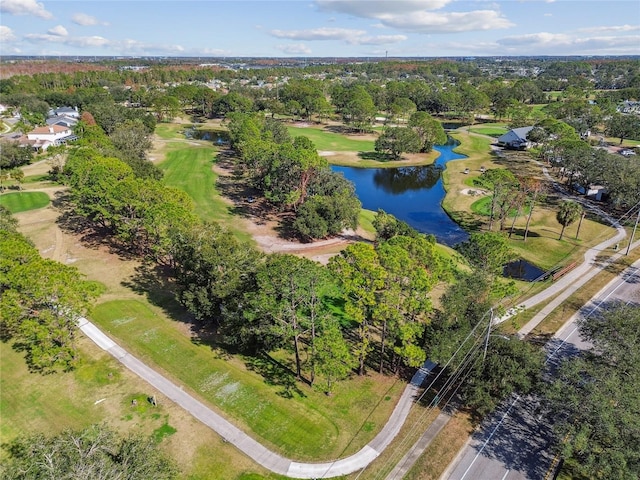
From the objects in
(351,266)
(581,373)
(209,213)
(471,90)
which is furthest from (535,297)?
(471,90)

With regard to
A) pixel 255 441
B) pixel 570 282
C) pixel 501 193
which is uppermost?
pixel 501 193

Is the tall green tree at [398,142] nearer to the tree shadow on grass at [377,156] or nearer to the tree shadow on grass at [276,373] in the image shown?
the tree shadow on grass at [377,156]

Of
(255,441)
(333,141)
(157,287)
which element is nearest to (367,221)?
(157,287)

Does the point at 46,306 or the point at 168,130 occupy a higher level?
the point at 46,306

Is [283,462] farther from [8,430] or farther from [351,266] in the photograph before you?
[8,430]

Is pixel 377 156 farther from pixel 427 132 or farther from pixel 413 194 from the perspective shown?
pixel 413 194

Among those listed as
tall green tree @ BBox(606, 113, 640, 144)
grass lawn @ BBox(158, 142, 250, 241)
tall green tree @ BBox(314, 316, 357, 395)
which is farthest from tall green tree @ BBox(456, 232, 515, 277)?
tall green tree @ BBox(606, 113, 640, 144)

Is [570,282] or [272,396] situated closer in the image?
[272,396]

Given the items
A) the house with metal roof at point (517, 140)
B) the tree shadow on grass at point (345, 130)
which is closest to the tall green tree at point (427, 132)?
the house with metal roof at point (517, 140)
